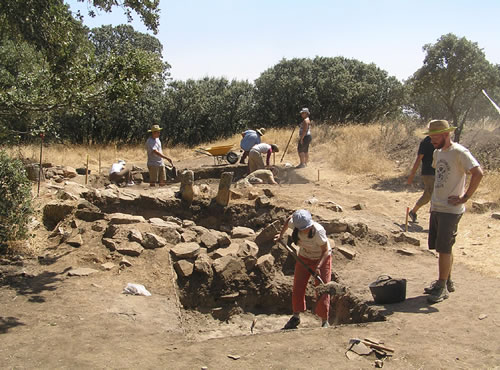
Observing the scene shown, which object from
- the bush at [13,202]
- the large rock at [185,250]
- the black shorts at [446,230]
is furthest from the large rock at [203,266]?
the black shorts at [446,230]

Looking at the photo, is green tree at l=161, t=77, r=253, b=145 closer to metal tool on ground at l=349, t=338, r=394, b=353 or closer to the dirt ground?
the dirt ground

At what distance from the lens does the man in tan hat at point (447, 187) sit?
552 cm

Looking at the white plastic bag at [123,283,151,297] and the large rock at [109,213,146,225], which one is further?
the large rock at [109,213,146,225]

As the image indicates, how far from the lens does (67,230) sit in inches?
309

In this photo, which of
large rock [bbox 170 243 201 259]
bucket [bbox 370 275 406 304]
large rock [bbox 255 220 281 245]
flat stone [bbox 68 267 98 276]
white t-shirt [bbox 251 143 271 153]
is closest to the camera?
bucket [bbox 370 275 406 304]

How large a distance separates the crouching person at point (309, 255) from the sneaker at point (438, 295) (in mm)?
1169

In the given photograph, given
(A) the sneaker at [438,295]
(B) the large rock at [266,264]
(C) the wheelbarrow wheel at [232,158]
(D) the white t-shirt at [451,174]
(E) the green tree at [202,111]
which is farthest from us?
(E) the green tree at [202,111]

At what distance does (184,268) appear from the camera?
7457 mm

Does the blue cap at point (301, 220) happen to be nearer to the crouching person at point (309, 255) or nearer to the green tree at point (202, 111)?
the crouching person at point (309, 255)

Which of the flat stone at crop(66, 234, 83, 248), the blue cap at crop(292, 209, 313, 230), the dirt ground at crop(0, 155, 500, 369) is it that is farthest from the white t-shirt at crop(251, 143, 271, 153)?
the blue cap at crop(292, 209, 313, 230)

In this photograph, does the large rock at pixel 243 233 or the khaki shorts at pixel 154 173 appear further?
the khaki shorts at pixel 154 173

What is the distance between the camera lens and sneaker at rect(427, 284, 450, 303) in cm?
583

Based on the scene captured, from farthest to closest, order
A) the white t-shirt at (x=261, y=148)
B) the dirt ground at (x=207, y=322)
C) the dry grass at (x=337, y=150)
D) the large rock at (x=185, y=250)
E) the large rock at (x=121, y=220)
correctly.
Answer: the dry grass at (x=337, y=150) < the white t-shirt at (x=261, y=148) < the large rock at (x=121, y=220) < the large rock at (x=185, y=250) < the dirt ground at (x=207, y=322)

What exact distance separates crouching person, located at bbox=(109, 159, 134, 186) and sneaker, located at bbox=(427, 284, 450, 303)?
27.8 feet
